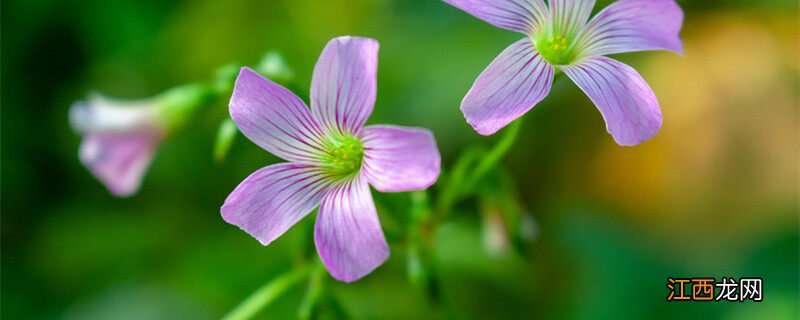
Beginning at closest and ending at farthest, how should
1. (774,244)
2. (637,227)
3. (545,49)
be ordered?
(545,49) < (774,244) < (637,227)

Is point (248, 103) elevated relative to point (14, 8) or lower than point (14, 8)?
lower

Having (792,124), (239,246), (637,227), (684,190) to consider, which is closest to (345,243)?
(239,246)

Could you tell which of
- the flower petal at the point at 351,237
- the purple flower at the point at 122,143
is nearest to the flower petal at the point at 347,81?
the flower petal at the point at 351,237

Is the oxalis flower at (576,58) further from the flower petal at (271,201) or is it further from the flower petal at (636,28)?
the flower petal at (271,201)

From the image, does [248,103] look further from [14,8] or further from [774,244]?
[14,8]

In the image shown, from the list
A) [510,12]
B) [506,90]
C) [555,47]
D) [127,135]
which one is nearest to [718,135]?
[555,47]

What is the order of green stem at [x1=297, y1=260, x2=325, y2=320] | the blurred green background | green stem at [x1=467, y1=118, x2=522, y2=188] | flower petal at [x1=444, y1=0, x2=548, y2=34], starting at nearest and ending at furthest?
flower petal at [x1=444, y1=0, x2=548, y2=34] < green stem at [x1=467, y1=118, x2=522, y2=188] < green stem at [x1=297, y1=260, x2=325, y2=320] < the blurred green background

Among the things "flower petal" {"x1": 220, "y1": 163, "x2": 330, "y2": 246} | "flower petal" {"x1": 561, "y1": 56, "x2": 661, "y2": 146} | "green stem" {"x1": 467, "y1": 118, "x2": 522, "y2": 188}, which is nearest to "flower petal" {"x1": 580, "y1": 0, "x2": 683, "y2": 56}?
"flower petal" {"x1": 561, "y1": 56, "x2": 661, "y2": 146}

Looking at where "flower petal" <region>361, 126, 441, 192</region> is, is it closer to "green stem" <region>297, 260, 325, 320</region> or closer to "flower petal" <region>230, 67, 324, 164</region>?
"flower petal" <region>230, 67, 324, 164</region>
